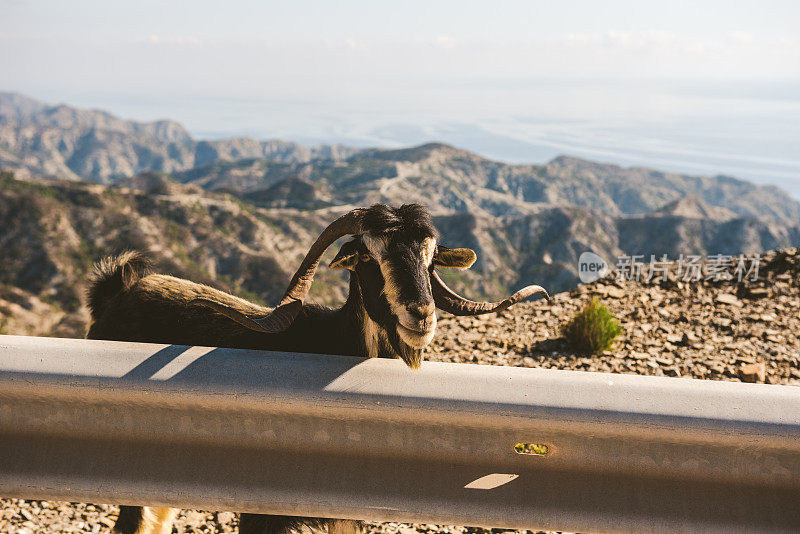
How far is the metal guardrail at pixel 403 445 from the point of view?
101 inches

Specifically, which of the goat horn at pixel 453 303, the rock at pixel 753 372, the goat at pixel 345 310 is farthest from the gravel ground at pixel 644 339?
→ the goat horn at pixel 453 303

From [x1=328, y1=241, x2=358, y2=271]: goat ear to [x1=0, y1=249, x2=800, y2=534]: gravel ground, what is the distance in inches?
87.1

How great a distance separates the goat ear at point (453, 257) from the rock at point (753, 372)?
3.54m

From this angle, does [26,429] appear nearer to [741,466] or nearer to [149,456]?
[149,456]

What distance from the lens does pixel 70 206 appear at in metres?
140

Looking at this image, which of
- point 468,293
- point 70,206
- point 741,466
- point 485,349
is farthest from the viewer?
point 468,293

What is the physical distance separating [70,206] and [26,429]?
160 metres

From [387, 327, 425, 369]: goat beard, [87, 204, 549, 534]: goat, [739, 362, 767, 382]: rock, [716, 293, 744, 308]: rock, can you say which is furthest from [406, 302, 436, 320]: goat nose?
[716, 293, 744, 308]: rock

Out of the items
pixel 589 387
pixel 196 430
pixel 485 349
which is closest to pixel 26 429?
pixel 196 430

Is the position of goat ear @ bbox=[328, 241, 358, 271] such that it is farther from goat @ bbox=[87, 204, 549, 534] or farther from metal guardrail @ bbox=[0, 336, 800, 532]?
metal guardrail @ bbox=[0, 336, 800, 532]

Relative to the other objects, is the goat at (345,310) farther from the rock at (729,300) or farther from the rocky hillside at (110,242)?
the rocky hillside at (110,242)

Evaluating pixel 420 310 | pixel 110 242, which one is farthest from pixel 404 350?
pixel 110 242

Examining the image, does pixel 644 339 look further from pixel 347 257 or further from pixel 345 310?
pixel 347 257

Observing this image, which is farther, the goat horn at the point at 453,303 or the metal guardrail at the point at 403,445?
the goat horn at the point at 453,303
